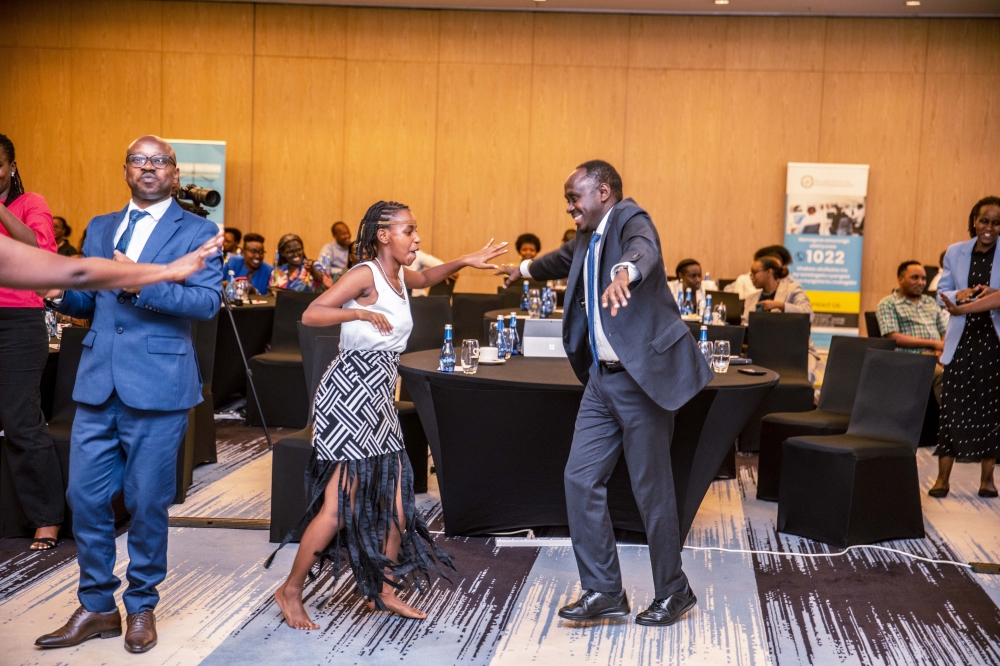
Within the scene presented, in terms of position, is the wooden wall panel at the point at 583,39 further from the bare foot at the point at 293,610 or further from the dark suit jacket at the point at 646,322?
the bare foot at the point at 293,610

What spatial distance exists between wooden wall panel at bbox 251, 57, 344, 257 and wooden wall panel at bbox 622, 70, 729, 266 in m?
3.75

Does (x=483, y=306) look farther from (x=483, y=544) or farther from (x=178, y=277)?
(x=178, y=277)

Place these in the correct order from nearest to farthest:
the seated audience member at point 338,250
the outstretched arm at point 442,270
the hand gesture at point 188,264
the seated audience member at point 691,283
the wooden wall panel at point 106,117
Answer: the hand gesture at point 188,264 < the outstretched arm at point 442,270 < the seated audience member at point 691,283 < the seated audience member at point 338,250 < the wooden wall panel at point 106,117

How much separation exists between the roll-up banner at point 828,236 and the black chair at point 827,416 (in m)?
6.69

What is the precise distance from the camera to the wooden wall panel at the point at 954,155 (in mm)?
12273

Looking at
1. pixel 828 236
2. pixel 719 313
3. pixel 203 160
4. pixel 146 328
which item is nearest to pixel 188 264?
pixel 146 328

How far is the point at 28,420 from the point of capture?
13.7 ft

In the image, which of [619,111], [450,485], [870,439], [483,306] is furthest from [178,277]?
[619,111]

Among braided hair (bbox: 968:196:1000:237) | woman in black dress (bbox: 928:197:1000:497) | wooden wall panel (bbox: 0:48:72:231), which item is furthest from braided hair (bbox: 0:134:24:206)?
wooden wall panel (bbox: 0:48:72:231)

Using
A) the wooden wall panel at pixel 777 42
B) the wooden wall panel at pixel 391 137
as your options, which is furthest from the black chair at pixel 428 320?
the wooden wall panel at pixel 777 42

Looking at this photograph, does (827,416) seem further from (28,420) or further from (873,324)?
(28,420)

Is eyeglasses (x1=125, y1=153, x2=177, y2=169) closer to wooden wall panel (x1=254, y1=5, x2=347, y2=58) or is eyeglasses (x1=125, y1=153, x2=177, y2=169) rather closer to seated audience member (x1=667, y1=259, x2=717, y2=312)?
seated audience member (x1=667, y1=259, x2=717, y2=312)

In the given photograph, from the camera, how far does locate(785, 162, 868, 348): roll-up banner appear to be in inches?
475

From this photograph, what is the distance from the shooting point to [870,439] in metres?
4.81
